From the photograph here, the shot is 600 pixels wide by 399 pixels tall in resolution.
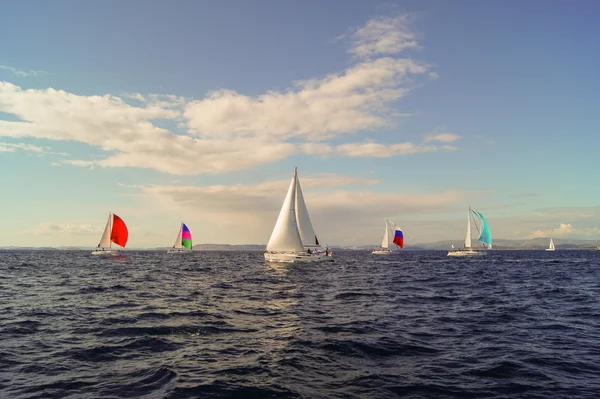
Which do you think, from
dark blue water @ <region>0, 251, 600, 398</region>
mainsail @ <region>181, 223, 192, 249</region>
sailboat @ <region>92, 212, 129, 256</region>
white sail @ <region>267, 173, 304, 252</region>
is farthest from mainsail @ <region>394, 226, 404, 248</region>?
dark blue water @ <region>0, 251, 600, 398</region>

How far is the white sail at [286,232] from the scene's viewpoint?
190ft

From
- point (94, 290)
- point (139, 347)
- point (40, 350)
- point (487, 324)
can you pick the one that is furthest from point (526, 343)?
point (94, 290)

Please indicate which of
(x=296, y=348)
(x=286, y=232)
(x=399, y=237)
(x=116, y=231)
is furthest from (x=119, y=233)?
(x=296, y=348)

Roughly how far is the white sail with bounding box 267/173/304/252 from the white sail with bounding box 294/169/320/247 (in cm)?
209

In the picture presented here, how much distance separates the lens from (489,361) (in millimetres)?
11312

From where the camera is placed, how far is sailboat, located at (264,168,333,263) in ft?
190

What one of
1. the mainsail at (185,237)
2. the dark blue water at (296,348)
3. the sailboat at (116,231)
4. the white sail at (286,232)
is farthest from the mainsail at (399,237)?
the dark blue water at (296,348)

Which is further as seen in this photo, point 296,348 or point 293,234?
point 293,234

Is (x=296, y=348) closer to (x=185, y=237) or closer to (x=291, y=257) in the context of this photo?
(x=291, y=257)

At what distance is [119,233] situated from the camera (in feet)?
312

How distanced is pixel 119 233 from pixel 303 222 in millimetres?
59082

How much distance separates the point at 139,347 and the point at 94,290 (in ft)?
61.7

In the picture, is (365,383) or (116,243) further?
(116,243)

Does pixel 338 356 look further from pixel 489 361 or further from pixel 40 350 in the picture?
pixel 40 350
